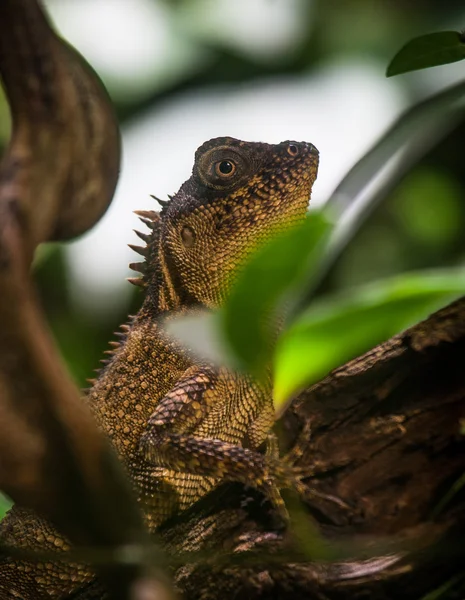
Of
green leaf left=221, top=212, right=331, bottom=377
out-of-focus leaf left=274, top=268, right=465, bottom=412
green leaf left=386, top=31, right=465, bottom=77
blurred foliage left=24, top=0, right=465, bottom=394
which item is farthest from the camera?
blurred foliage left=24, top=0, right=465, bottom=394

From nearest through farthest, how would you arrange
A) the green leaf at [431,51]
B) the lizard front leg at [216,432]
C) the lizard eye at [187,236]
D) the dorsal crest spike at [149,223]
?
the green leaf at [431,51] → the lizard front leg at [216,432] → the lizard eye at [187,236] → the dorsal crest spike at [149,223]

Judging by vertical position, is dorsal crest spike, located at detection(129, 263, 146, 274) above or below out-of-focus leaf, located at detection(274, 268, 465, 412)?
above

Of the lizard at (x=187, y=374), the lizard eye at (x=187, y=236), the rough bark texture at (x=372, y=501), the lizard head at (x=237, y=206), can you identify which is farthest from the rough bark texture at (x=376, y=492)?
the lizard eye at (x=187, y=236)

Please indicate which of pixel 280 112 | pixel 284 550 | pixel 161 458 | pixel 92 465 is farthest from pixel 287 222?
pixel 92 465

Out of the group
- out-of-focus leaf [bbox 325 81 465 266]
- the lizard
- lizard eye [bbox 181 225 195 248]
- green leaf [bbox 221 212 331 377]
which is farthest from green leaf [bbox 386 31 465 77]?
lizard eye [bbox 181 225 195 248]

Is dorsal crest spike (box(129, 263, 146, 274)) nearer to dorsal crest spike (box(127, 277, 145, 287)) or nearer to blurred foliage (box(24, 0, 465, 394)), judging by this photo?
dorsal crest spike (box(127, 277, 145, 287))

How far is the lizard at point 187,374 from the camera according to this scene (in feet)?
7.18

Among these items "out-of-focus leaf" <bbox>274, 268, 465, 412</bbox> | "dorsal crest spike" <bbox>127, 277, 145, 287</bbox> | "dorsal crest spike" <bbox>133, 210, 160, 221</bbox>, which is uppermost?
"dorsal crest spike" <bbox>133, 210, 160, 221</bbox>

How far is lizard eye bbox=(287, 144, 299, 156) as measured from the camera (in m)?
2.57

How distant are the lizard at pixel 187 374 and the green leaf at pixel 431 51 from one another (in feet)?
3.45

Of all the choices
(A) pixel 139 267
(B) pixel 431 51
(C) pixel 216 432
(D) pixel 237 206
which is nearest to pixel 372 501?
A: (C) pixel 216 432

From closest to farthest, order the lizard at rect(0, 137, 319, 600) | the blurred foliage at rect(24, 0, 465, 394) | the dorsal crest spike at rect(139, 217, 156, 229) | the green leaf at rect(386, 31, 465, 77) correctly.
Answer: the green leaf at rect(386, 31, 465, 77), the lizard at rect(0, 137, 319, 600), the dorsal crest spike at rect(139, 217, 156, 229), the blurred foliage at rect(24, 0, 465, 394)

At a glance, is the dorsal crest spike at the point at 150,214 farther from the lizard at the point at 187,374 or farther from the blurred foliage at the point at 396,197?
the blurred foliage at the point at 396,197

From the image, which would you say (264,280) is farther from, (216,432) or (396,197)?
(396,197)
